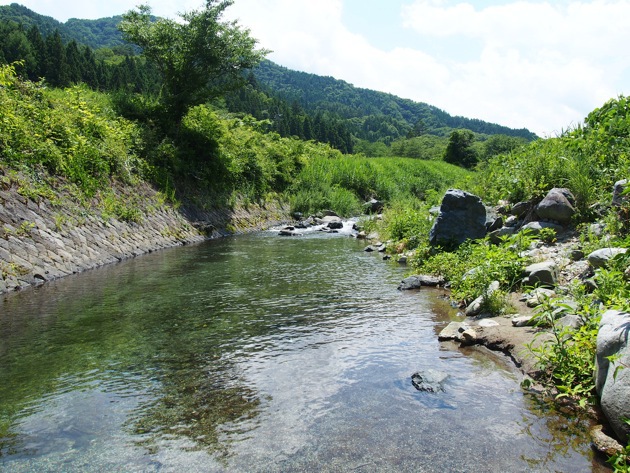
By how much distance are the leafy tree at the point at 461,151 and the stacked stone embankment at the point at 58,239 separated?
70.1m

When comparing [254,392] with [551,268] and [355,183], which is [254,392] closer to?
[551,268]

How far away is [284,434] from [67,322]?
5672mm

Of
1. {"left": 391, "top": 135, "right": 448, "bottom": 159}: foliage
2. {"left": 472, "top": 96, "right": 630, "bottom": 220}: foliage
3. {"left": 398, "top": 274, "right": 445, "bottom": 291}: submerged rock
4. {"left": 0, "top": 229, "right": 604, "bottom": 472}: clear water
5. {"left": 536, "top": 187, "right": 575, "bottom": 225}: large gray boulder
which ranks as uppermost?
{"left": 391, "top": 135, "right": 448, "bottom": 159}: foliage

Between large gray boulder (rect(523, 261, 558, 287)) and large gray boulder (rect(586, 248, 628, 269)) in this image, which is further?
large gray boulder (rect(523, 261, 558, 287))

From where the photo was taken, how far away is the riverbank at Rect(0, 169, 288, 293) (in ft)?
35.9

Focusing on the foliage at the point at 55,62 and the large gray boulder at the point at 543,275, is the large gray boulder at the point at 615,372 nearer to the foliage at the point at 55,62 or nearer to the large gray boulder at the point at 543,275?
the large gray boulder at the point at 543,275

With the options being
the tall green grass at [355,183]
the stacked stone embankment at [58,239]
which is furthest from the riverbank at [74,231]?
the tall green grass at [355,183]

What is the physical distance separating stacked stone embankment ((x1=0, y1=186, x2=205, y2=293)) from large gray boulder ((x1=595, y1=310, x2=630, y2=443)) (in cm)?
1135

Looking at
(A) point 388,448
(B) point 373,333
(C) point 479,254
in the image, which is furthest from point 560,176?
(A) point 388,448

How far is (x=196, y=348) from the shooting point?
7.03 meters

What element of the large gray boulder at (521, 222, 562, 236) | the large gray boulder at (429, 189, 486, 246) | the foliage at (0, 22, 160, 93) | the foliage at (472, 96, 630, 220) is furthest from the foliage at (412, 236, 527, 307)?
the foliage at (0, 22, 160, 93)

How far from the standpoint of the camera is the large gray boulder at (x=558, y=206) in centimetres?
1062

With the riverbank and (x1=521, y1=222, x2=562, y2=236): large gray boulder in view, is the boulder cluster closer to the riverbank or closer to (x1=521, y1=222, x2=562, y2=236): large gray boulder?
(x1=521, y1=222, x2=562, y2=236): large gray boulder

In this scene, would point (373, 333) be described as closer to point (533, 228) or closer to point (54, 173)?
point (533, 228)
